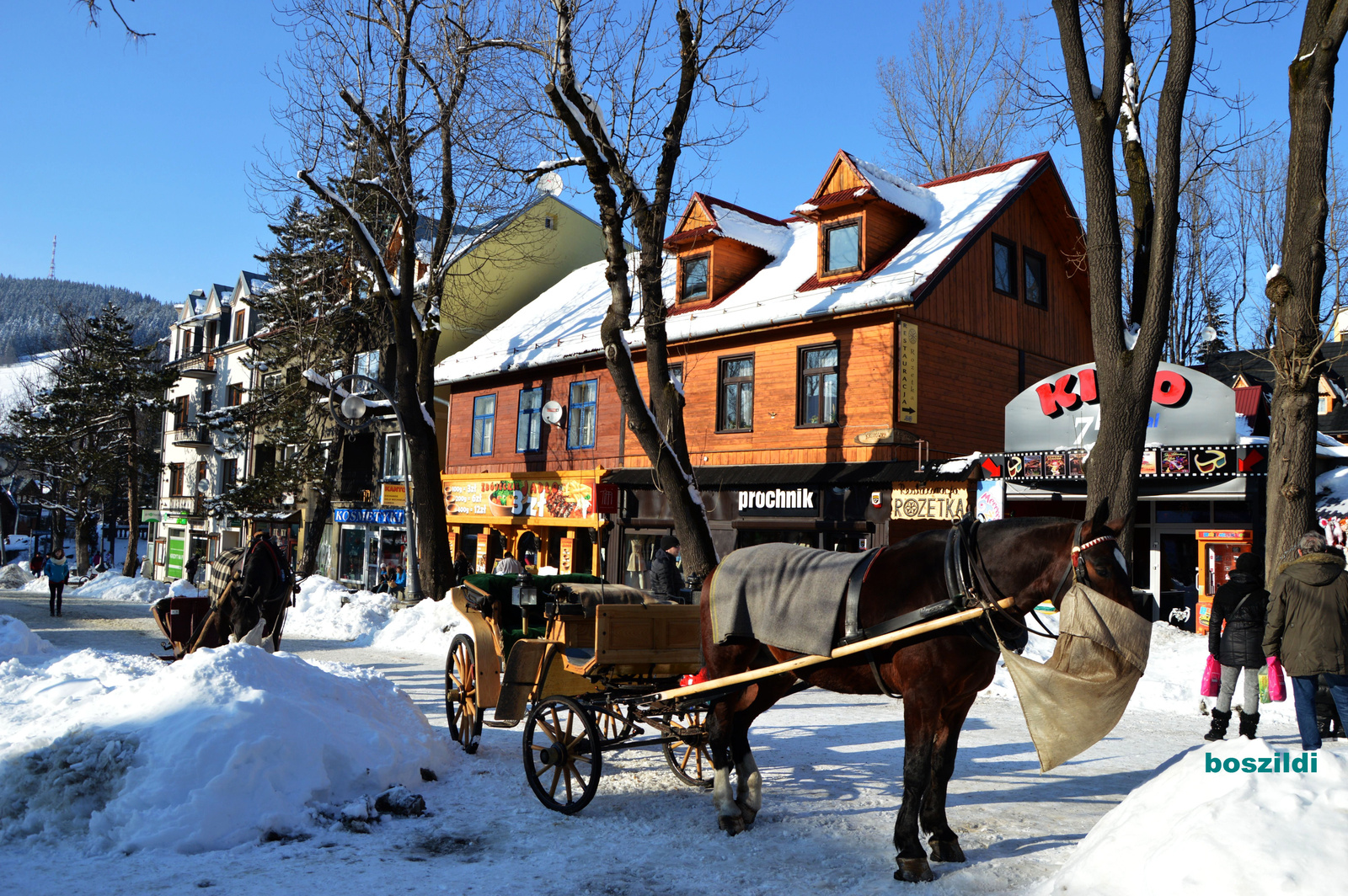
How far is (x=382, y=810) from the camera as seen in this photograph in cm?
627

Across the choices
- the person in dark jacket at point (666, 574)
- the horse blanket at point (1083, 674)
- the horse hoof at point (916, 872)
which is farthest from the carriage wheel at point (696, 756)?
the horse blanket at point (1083, 674)

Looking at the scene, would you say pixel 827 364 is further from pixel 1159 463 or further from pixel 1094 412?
pixel 1159 463

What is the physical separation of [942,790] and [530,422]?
2144 cm

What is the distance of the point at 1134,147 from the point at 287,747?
1402 cm

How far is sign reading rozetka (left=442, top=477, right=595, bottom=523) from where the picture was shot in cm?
2388

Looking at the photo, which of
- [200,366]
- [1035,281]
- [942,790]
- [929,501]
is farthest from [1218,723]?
[200,366]

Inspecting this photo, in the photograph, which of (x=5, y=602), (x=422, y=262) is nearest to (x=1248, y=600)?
(x=422, y=262)

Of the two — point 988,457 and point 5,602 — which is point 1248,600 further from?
point 5,602

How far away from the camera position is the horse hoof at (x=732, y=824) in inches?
235

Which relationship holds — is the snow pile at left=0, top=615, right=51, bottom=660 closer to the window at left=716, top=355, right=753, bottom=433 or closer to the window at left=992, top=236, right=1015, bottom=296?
the window at left=716, top=355, right=753, bottom=433

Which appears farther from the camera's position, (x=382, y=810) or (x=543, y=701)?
(x=543, y=701)

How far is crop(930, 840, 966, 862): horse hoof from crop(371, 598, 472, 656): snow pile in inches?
465

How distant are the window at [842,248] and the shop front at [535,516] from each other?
7328 millimetres

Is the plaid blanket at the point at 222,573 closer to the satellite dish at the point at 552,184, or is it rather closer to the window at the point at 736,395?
the window at the point at 736,395
